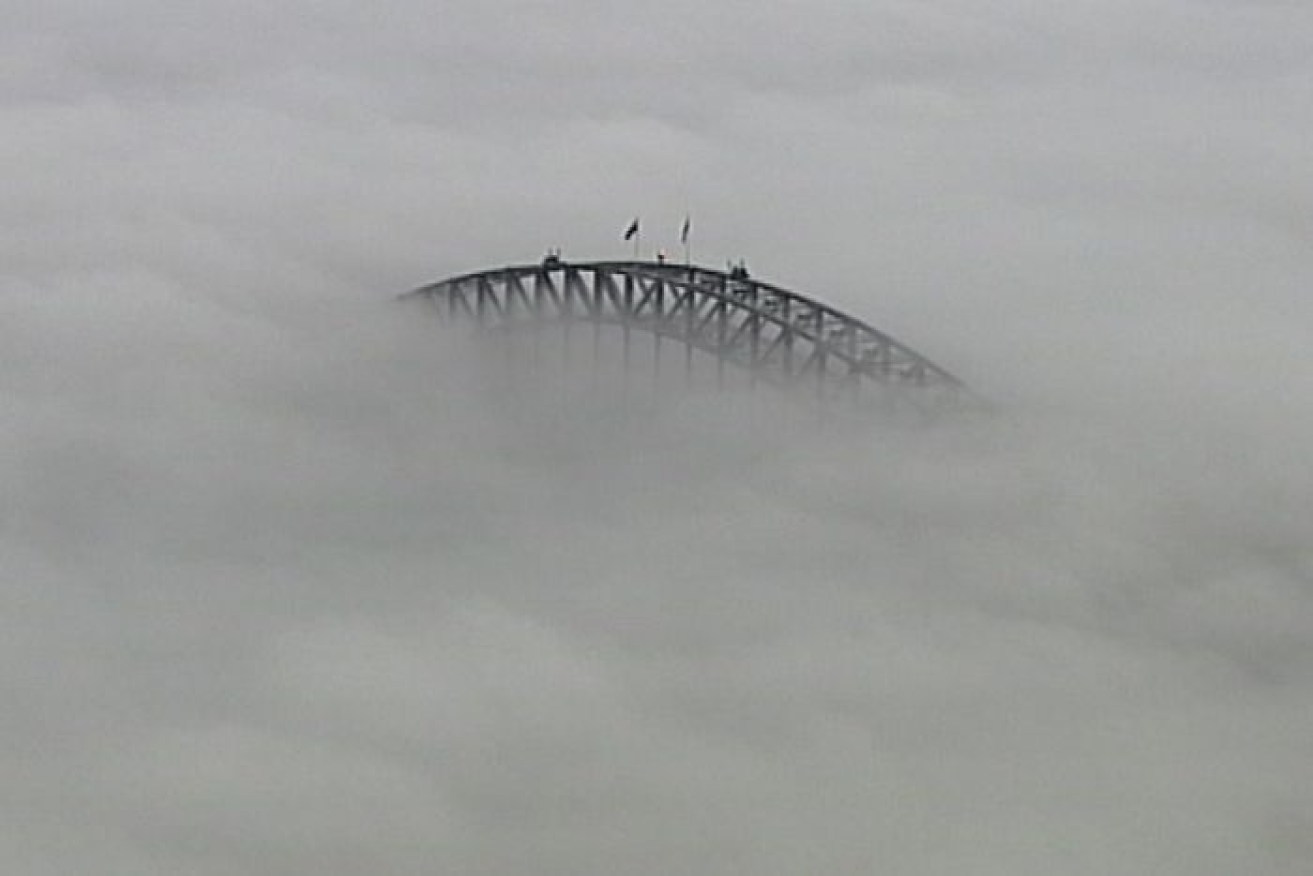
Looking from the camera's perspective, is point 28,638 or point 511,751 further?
point 28,638

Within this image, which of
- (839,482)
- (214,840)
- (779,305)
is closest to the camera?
(214,840)

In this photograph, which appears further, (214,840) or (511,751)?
(511,751)

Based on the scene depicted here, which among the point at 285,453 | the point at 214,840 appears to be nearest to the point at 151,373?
the point at 285,453

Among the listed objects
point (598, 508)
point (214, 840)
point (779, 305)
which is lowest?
point (214, 840)

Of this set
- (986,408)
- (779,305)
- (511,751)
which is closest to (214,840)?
(511,751)

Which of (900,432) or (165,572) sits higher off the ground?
(900,432)

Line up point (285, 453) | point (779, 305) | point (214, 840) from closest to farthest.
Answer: point (214, 840) < point (779, 305) < point (285, 453)

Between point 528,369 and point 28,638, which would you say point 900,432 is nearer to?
point 528,369

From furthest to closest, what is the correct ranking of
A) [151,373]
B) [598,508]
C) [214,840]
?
1. [151,373]
2. [598,508]
3. [214,840]

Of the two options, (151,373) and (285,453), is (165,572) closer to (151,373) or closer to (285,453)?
(285,453)
